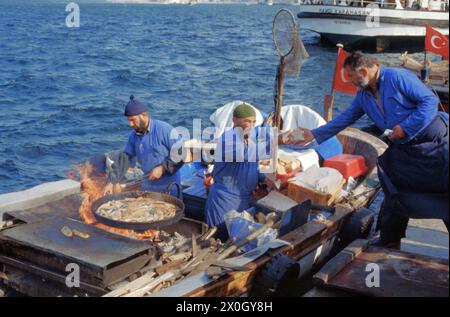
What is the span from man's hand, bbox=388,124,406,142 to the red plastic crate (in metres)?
3.31

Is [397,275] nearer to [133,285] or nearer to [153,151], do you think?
[133,285]

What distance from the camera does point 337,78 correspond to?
37.2 feet

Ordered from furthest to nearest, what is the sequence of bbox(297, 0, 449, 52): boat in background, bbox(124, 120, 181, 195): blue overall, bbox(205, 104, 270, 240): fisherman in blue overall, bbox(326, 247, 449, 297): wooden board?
bbox(297, 0, 449, 52): boat in background
bbox(124, 120, 181, 195): blue overall
bbox(205, 104, 270, 240): fisherman in blue overall
bbox(326, 247, 449, 297): wooden board

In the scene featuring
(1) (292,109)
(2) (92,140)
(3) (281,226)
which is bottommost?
(2) (92,140)

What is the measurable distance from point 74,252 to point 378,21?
3474cm

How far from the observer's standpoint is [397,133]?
18.1 feet

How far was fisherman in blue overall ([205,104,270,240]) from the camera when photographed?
664 centimetres

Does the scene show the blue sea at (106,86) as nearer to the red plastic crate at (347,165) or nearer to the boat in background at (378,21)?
the boat in background at (378,21)

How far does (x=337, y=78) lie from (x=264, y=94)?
1517 cm

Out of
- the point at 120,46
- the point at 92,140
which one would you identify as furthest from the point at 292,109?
the point at 120,46

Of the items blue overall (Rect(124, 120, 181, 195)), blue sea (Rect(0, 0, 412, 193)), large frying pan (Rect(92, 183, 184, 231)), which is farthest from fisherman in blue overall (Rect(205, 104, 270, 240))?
blue sea (Rect(0, 0, 412, 193))

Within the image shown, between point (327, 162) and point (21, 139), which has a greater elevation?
point (327, 162)

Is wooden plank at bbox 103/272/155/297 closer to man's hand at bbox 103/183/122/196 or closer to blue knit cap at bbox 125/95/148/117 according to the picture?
man's hand at bbox 103/183/122/196

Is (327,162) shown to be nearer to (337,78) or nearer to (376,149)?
(376,149)
